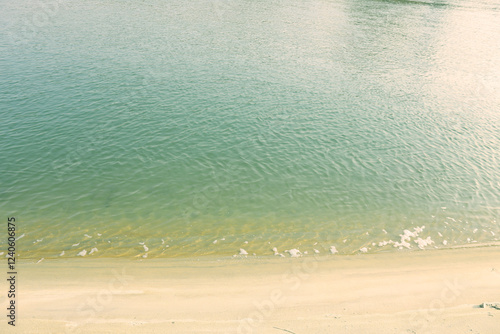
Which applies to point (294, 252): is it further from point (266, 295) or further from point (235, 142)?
point (235, 142)

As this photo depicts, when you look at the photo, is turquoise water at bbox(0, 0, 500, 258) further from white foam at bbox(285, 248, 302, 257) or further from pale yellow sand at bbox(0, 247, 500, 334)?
pale yellow sand at bbox(0, 247, 500, 334)

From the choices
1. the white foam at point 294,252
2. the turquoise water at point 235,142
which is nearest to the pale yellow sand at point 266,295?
the white foam at point 294,252

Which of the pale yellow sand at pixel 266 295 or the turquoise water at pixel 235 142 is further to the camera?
the turquoise water at pixel 235 142

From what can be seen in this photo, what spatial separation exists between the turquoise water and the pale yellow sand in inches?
68.5

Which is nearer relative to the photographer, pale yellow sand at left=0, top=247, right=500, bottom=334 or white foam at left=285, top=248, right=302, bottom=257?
pale yellow sand at left=0, top=247, right=500, bottom=334

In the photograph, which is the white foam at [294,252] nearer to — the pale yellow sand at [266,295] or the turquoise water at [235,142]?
the turquoise water at [235,142]

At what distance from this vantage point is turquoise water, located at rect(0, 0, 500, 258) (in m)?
23.2

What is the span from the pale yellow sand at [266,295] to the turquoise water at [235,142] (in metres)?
1.74

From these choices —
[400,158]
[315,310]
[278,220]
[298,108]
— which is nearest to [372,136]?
[400,158]

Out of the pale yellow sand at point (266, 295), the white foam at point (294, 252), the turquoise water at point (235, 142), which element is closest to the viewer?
the pale yellow sand at point (266, 295)

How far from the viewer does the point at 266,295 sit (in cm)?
1733

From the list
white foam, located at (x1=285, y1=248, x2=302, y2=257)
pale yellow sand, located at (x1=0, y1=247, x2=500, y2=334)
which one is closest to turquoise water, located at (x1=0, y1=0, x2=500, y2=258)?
white foam, located at (x1=285, y1=248, x2=302, y2=257)

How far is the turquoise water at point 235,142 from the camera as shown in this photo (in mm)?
23234

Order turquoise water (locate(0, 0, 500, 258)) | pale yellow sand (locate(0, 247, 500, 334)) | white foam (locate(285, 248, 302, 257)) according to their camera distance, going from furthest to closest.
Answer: turquoise water (locate(0, 0, 500, 258)) < white foam (locate(285, 248, 302, 257)) < pale yellow sand (locate(0, 247, 500, 334))
